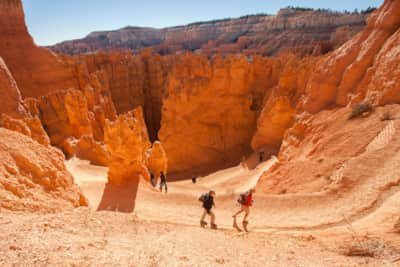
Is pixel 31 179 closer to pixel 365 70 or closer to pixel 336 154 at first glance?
pixel 336 154

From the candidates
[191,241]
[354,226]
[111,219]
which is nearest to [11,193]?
[111,219]

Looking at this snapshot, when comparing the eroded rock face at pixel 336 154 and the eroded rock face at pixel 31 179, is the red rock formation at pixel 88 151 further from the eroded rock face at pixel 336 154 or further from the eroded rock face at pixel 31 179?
the eroded rock face at pixel 336 154

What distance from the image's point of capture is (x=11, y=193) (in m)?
6.45

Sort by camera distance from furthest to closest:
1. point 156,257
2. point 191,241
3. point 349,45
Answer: point 349,45 → point 191,241 → point 156,257

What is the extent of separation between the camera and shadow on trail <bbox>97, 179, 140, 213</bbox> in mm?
11094

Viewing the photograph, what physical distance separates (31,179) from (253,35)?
81878mm

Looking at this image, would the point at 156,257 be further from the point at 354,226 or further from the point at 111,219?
the point at 354,226

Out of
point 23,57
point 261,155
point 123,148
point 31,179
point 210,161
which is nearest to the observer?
point 31,179

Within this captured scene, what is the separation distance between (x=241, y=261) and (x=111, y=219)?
3338 mm

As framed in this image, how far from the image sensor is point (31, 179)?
7.37m

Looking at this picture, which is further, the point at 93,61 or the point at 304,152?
the point at 93,61

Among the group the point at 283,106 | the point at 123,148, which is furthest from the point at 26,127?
the point at 283,106

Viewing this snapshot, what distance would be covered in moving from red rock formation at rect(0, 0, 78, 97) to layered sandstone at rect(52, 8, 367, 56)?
3027 cm

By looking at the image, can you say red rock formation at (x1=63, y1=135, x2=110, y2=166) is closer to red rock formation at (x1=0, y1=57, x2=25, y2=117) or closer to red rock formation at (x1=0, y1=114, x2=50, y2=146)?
red rock formation at (x1=0, y1=57, x2=25, y2=117)
